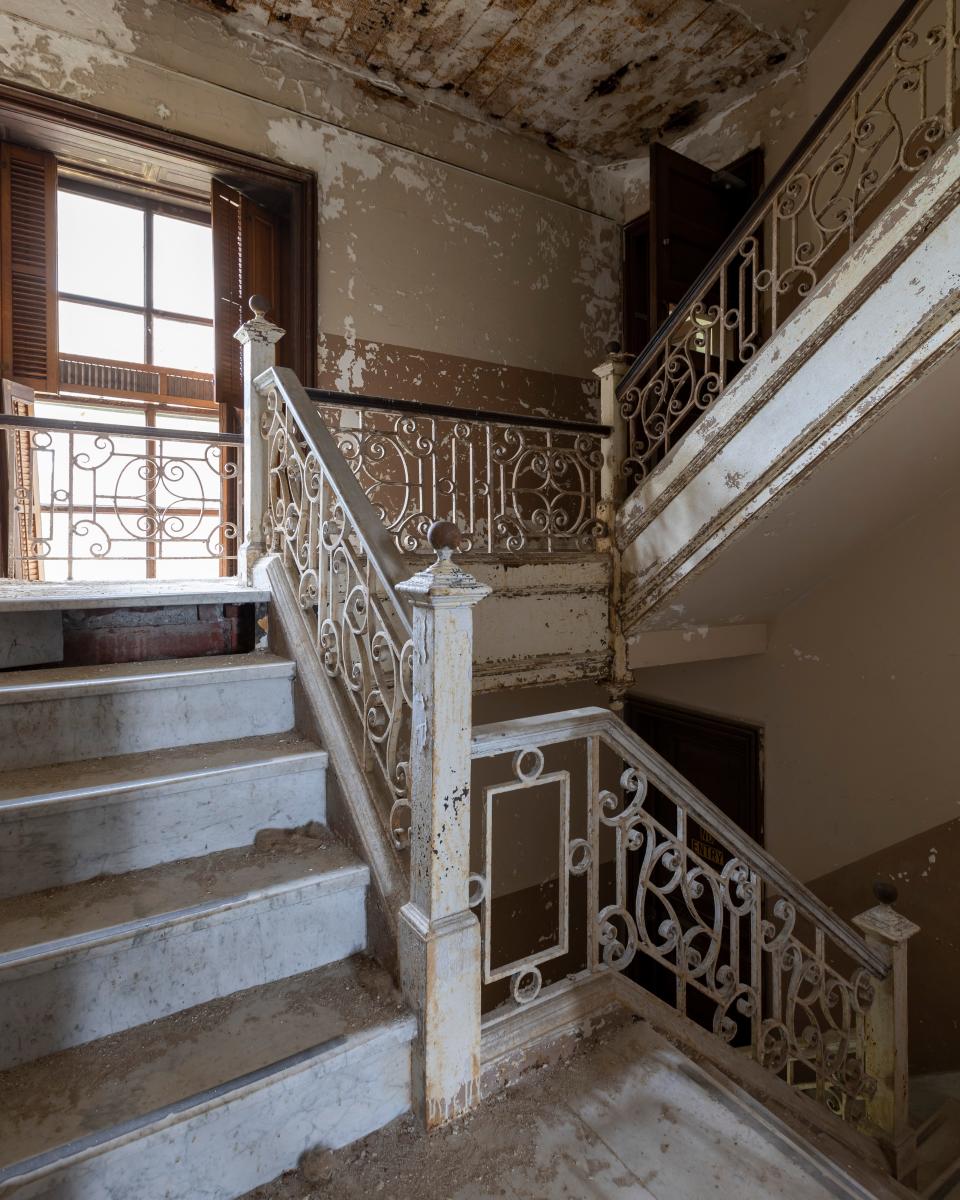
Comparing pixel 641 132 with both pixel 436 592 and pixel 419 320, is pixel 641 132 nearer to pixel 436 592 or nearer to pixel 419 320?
pixel 419 320

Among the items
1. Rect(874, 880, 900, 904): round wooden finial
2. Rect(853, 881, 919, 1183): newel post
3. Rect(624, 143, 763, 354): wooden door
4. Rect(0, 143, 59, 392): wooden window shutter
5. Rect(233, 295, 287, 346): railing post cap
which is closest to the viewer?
Rect(853, 881, 919, 1183): newel post

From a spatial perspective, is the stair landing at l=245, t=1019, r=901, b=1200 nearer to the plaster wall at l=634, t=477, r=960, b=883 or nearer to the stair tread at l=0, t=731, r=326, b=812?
the stair tread at l=0, t=731, r=326, b=812

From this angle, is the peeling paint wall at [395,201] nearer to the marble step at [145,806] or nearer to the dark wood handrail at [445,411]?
the dark wood handrail at [445,411]

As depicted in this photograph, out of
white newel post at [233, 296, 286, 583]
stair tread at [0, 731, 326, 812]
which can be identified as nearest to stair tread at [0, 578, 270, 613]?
white newel post at [233, 296, 286, 583]

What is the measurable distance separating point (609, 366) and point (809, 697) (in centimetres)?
248

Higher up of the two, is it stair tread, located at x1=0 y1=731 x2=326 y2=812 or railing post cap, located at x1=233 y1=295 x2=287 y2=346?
railing post cap, located at x1=233 y1=295 x2=287 y2=346

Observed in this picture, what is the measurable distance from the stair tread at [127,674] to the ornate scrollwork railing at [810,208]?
2.30 m

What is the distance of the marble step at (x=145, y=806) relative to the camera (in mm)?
1770

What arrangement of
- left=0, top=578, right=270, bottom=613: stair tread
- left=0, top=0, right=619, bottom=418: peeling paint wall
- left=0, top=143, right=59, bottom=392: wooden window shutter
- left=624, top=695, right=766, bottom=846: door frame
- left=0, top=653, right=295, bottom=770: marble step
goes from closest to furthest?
1. left=0, top=653, right=295, bottom=770: marble step
2. left=0, top=578, right=270, bottom=613: stair tread
3. left=0, top=0, right=619, bottom=418: peeling paint wall
4. left=0, top=143, right=59, bottom=392: wooden window shutter
5. left=624, top=695, right=766, bottom=846: door frame

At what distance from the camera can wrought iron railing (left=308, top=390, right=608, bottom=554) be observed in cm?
336

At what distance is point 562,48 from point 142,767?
17.4ft

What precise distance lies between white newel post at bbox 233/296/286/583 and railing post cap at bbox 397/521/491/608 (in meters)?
1.59

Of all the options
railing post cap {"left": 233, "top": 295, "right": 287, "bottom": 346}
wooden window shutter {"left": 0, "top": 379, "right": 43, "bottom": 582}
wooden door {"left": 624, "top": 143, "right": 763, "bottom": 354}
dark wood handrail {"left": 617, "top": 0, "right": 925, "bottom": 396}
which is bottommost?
wooden window shutter {"left": 0, "top": 379, "right": 43, "bottom": 582}

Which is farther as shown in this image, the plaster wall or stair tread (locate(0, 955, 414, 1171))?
the plaster wall
